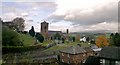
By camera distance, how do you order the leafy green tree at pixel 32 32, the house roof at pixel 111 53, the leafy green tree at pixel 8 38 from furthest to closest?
the leafy green tree at pixel 32 32, the leafy green tree at pixel 8 38, the house roof at pixel 111 53

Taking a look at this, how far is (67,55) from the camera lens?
100 ft

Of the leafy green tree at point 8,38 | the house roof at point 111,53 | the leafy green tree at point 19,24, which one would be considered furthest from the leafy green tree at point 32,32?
the house roof at point 111,53

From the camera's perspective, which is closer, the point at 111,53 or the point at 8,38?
the point at 111,53

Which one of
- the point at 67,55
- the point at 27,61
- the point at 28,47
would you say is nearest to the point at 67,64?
the point at 67,55

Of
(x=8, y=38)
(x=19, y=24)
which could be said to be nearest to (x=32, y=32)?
(x=19, y=24)

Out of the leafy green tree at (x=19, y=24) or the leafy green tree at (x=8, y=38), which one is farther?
the leafy green tree at (x=19, y=24)

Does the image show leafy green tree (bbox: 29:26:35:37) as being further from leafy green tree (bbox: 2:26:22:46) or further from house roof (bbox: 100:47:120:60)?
house roof (bbox: 100:47:120:60)

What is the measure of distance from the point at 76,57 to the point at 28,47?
825 cm

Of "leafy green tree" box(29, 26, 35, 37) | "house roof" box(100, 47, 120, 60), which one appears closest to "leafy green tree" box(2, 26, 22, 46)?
"leafy green tree" box(29, 26, 35, 37)

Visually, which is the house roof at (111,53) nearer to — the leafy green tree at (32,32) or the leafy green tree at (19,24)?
the leafy green tree at (32,32)

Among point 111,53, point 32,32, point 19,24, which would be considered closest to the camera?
point 111,53

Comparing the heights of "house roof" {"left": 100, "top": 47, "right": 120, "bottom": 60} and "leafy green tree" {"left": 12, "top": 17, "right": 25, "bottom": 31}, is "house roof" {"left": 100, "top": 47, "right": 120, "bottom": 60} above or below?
below

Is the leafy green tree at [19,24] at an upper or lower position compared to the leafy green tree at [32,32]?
upper

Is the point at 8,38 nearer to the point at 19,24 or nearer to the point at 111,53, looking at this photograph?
the point at 111,53
